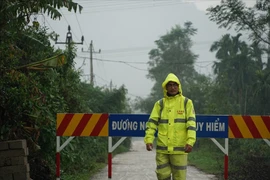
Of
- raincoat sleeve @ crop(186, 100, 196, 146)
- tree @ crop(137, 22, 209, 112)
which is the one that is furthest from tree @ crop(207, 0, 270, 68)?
tree @ crop(137, 22, 209, 112)

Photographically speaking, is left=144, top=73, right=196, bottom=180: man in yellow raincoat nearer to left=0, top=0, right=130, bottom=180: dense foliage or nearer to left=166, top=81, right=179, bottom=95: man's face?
left=166, top=81, right=179, bottom=95: man's face

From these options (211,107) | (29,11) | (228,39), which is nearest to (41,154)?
(29,11)

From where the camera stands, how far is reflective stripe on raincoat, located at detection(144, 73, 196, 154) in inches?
262

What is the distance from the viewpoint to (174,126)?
670cm

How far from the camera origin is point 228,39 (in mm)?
55688

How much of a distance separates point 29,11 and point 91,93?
894 inches

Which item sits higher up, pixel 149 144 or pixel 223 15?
pixel 223 15

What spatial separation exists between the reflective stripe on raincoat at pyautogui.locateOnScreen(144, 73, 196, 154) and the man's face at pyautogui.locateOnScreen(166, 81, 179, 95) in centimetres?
4

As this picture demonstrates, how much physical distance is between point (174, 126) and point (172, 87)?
1.72 ft

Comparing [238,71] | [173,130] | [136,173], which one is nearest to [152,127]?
[173,130]

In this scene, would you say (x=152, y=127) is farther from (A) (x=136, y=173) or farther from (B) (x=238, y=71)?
(B) (x=238, y=71)

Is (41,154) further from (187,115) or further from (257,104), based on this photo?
(257,104)

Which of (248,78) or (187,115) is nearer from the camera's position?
(187,115)

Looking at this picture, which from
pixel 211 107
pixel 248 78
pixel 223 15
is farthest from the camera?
pixel 248 78
